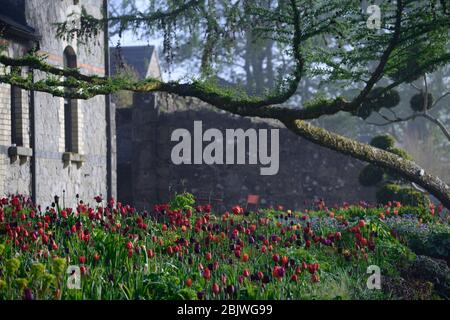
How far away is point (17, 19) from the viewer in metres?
14.2

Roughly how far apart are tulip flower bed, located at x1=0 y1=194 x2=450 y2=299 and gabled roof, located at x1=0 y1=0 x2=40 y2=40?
16.7 ft

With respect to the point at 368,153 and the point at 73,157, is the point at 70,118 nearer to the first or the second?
the point at 73,157

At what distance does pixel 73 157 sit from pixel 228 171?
5.68m

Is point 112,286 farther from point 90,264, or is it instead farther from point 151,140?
point 151,140

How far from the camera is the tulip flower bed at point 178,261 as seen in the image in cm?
588

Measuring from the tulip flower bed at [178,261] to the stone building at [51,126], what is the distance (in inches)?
156

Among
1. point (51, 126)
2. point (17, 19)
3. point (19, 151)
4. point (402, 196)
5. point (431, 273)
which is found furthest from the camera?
point (402, 196)

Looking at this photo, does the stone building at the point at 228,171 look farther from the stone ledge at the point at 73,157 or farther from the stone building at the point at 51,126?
the stone ledge at the point at 73,157

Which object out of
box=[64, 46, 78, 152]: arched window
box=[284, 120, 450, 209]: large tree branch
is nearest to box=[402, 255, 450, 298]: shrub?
box=[284, 120, 450, 209]: large tree branch

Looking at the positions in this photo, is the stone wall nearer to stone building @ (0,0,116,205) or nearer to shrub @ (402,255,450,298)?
stone building @ (0,0,116,205)

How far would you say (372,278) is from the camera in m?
7.10

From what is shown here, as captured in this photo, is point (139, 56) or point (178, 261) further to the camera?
point (139, 56)

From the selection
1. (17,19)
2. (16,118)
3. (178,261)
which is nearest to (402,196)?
(16,118)

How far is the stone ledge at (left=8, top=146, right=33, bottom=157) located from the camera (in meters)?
12.9
